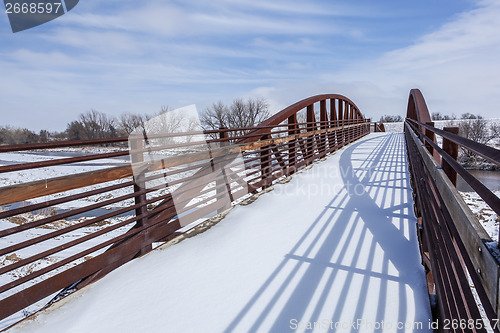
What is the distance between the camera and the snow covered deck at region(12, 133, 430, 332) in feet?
6.95

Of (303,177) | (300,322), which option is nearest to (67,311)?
(300,322)

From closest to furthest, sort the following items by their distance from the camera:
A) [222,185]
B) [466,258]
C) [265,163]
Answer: [466,258] → [222,185] → [265,163]

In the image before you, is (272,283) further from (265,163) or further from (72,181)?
(265,163)

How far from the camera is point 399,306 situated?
7.25 ft

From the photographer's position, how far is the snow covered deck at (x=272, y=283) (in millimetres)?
2117

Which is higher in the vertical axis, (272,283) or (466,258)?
(466,258)

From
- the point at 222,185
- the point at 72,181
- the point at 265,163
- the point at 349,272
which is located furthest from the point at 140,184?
the point at 265,163

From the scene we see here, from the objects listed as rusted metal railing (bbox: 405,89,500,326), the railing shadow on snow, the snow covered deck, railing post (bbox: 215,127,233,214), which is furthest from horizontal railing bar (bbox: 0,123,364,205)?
rusted metal railing (bbox: 405,89,500,326)

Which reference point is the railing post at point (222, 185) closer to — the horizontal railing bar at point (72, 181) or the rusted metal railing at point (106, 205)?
the rusted metal railing at point (106, 205)

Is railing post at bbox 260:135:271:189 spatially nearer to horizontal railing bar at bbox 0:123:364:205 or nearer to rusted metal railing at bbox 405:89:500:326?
horizontal railing bar at bbox 0:123:364:205

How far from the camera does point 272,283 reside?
257 centimetres

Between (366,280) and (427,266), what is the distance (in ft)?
1.96

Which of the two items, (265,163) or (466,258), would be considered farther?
(265,163)

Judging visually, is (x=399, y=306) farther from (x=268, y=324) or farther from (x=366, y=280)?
(x=268, y=324)
